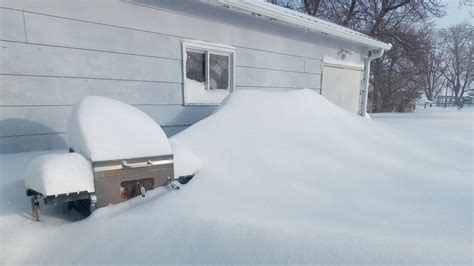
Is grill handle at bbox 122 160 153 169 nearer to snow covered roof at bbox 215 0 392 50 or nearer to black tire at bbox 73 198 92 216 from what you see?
black tire at bbox 73 198 92 216

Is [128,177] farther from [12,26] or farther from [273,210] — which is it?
[12,26]

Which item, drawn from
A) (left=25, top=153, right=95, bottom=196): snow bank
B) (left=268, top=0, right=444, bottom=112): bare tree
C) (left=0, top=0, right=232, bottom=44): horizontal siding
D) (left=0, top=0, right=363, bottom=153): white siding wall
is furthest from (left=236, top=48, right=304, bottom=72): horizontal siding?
(left=268, top=0, right=444, bottom=112): bare tree

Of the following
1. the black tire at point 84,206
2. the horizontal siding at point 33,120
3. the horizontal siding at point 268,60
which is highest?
the horizontal siding at point 268,60

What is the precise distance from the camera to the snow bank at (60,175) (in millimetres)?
1776

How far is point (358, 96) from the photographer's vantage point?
8398 millimetres

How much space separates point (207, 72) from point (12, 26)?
8.60 feet

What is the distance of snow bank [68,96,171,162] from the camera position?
1993 mm

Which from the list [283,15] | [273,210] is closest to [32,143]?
[273,210]

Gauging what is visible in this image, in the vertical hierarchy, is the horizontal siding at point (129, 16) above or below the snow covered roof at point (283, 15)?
below

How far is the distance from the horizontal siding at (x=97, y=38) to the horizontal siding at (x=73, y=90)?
0.43 meters

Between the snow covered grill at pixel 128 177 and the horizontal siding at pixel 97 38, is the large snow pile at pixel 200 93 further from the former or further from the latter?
the snow covered grill at pixel 128 177

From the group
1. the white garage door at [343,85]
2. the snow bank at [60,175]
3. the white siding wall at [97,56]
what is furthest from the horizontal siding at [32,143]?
the white garage door at [343,85]

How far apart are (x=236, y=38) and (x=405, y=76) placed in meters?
15.9

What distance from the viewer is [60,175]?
1.81 m
